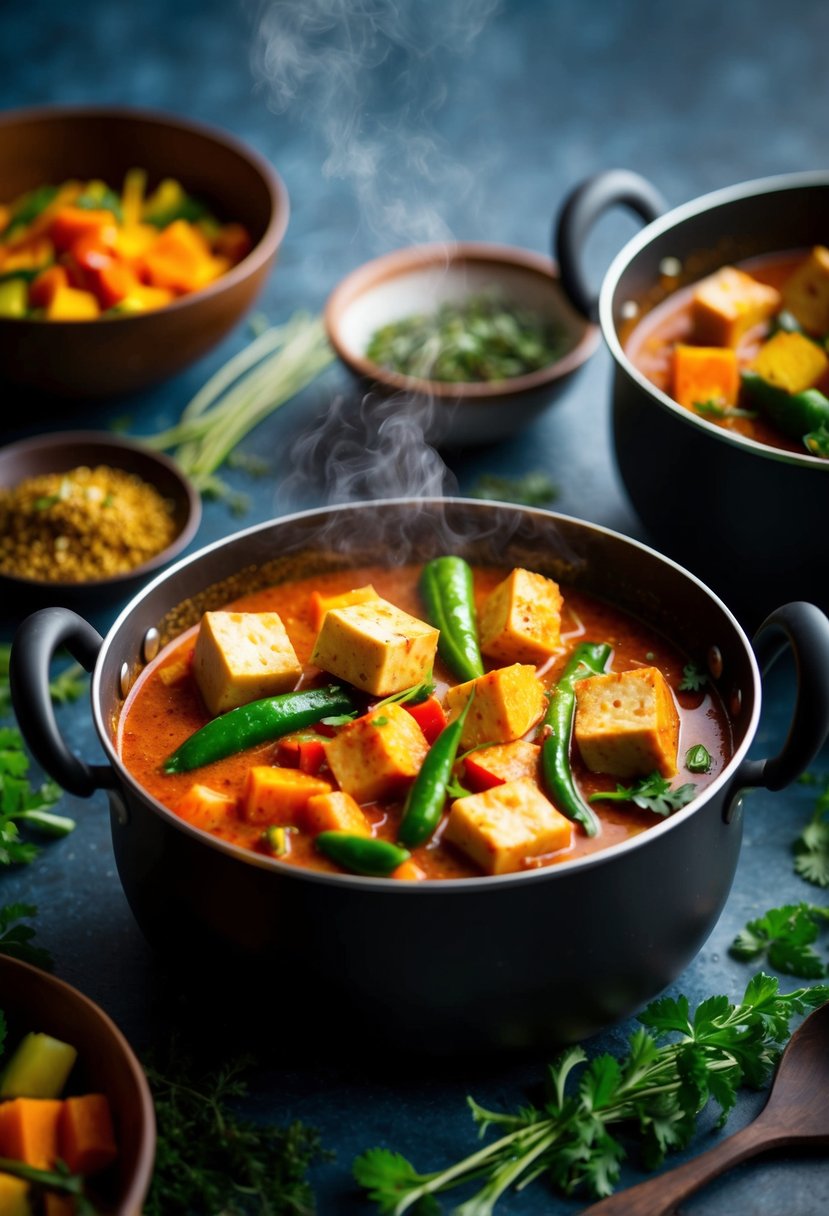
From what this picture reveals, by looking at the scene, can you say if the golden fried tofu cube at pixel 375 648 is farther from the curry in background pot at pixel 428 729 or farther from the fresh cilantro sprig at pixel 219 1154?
the fresh cilantro sprig at pixel 219 1154

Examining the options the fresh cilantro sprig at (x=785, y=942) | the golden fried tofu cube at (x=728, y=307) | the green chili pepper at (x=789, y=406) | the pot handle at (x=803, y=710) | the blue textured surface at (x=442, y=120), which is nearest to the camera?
the pot handle at (x=803, y=710)

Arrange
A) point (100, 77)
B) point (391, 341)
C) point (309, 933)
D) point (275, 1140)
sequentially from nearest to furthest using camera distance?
point (309, 933) → point (275, 1140) → point (391, 341) → point (100, 77)

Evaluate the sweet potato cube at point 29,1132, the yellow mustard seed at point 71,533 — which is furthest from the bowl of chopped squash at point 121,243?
the sweet potato cube at point 29,1132

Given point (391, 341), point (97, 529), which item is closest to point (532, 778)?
point (97, 529)

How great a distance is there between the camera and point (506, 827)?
256cm

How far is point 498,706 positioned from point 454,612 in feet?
1.31

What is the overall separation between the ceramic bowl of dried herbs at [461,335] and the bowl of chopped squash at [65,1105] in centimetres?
230

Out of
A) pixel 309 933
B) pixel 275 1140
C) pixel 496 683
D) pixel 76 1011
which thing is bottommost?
pixel 275 1140

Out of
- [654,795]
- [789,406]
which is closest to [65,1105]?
[654,795]

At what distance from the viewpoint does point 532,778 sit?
2771 mm

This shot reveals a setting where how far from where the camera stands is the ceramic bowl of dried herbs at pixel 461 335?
→ 439 cm

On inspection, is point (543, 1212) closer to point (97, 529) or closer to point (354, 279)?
point (97, 529)

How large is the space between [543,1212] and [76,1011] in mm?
886

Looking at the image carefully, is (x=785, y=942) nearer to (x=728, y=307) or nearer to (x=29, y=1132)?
(x=29, y=1132)
